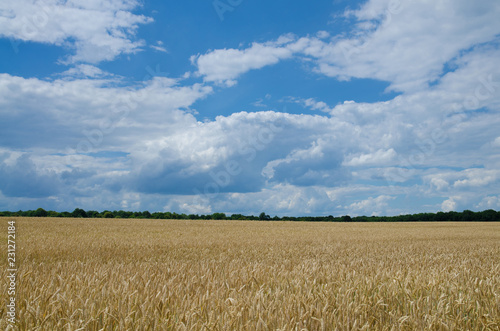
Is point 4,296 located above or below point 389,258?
above

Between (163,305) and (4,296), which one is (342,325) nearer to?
(163,305)

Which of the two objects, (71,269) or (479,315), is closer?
(479,315)

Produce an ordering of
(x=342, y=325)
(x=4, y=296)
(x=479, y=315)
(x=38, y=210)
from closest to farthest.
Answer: (x=342, y=325)
(x=479, y=315)
(x=4, y=296)
(x=38, y=210)

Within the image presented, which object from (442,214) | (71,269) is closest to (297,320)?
(71,269)

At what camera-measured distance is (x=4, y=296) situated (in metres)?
3.75

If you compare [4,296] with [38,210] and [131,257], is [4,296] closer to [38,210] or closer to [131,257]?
[131,257]

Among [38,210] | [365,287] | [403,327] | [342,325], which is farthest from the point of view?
[38,210]

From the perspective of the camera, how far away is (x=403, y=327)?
3.09 metres

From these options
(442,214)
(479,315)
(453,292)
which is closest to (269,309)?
(479,315)

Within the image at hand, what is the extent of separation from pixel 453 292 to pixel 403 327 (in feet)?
6.01

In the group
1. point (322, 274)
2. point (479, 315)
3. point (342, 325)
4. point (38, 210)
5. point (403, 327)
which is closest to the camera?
point (342, 325)

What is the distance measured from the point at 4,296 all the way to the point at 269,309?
10.1 ft

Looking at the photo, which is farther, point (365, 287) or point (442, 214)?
point (442, 214)

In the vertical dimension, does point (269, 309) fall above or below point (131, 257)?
above
